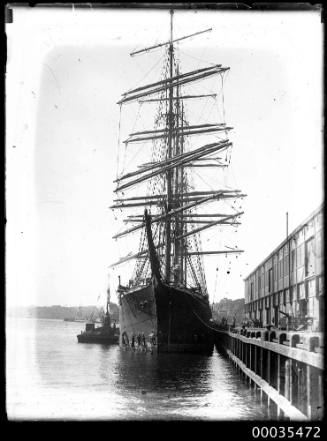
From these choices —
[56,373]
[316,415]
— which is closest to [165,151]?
[56,373]

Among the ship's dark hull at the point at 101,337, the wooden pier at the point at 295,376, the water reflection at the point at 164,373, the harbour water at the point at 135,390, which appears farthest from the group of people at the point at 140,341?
the wooden pier at the point at 295,376

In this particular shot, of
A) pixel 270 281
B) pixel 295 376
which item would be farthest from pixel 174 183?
pixel 295 376

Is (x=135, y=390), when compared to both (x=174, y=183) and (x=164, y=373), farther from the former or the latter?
(x=174, y=183)

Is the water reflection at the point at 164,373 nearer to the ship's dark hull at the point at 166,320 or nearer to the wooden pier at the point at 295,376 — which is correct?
the ship's dark hull at the point at 166,320

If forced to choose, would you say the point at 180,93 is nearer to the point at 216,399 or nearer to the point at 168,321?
the point at 168,321

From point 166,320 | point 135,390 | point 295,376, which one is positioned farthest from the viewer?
point 166,320

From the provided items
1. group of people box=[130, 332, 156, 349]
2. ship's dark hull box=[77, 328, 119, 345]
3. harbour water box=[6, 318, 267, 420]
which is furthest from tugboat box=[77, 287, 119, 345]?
harbour water box=[6, 318, 267, 420]
